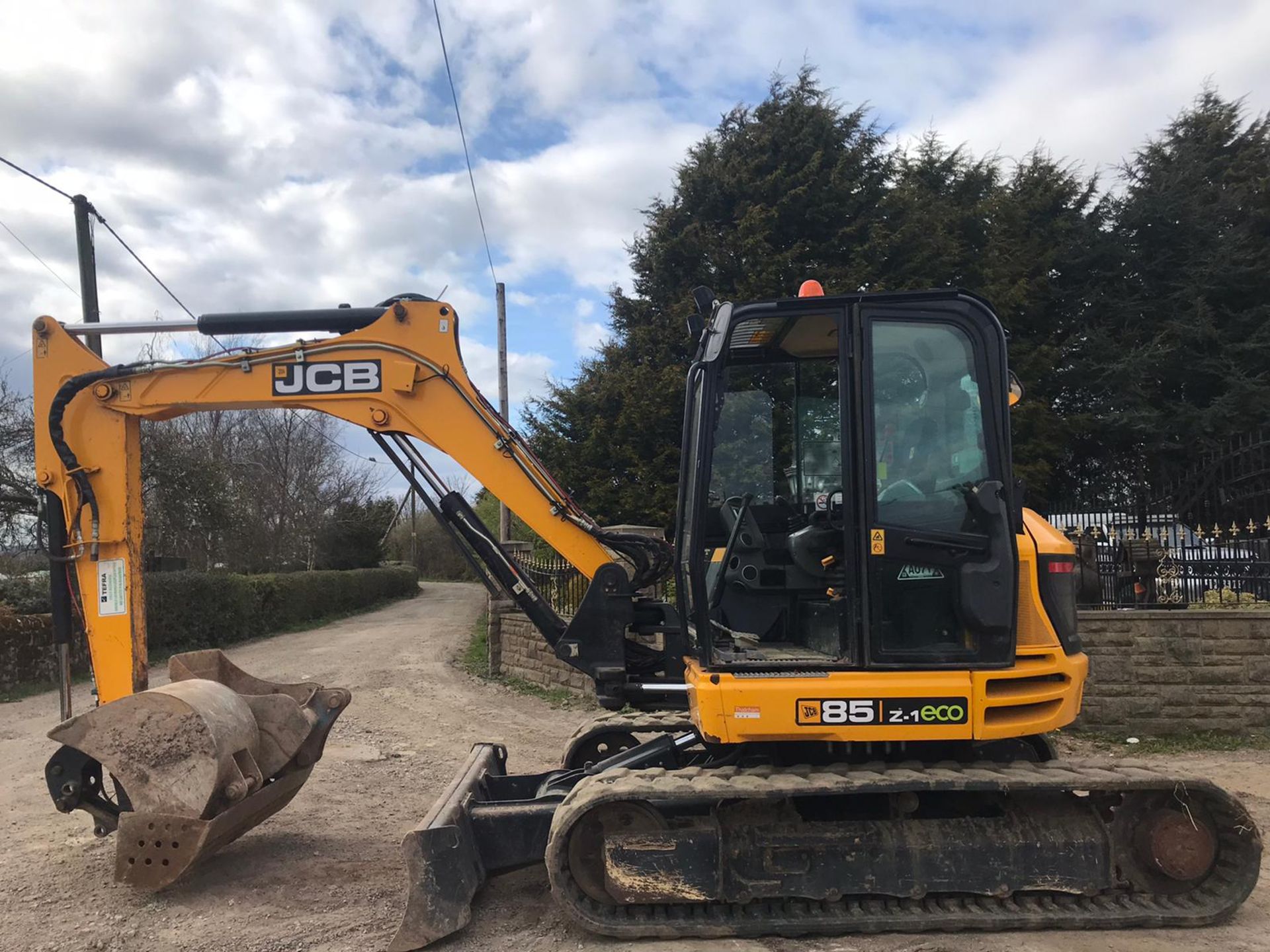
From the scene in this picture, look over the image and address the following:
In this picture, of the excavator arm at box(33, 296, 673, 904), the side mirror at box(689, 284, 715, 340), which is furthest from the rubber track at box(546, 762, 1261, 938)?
the side mirror at box(689, 284, 715, 340)

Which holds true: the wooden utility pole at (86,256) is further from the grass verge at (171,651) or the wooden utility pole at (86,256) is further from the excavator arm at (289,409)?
the excavator arm at (289,409)

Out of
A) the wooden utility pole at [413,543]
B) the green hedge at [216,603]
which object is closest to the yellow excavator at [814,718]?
the green hedge at [216,603]

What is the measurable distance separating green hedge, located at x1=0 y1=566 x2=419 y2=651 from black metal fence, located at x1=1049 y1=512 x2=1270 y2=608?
1369cm

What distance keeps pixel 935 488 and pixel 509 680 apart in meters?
8.75

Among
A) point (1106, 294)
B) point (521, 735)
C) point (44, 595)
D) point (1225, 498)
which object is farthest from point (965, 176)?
point (44, 595)

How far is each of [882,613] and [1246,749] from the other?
18.2 ft

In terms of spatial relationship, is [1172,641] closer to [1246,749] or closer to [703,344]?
[1246,749]

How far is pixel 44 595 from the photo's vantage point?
13.6 m

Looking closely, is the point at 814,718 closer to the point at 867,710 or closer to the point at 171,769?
the point at 867,710

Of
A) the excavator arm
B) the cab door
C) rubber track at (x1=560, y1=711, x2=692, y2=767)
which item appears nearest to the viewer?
the cab door

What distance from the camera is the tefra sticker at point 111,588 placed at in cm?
500

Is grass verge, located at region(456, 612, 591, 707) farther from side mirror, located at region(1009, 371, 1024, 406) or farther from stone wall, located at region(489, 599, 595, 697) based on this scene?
side mirror, located at region(1009, 371, 1024, 406)

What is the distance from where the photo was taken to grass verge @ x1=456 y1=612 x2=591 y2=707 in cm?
1059

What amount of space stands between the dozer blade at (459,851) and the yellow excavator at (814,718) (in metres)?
0.01
